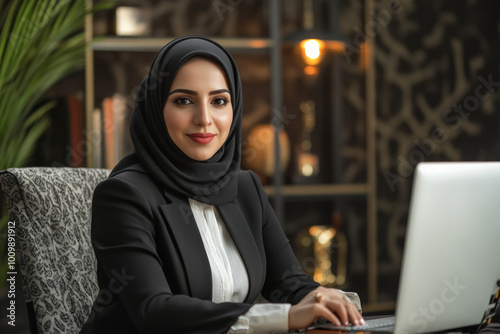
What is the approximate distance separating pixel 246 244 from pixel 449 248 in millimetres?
521

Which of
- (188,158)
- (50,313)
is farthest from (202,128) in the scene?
(50,313)

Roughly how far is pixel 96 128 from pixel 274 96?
33.9 inches

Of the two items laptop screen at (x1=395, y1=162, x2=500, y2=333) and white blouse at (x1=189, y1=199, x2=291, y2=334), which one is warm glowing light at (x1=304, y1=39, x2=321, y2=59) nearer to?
white blouse at (x1=189, y1=199, x2=291, y2=334)

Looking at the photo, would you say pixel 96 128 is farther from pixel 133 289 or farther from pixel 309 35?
pixel 133 289

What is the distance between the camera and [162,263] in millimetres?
1422

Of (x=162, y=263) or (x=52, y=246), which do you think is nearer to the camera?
(x=162, y=263)

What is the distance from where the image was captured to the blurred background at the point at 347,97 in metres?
3.51

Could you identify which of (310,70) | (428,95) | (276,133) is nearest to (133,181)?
(276,133)

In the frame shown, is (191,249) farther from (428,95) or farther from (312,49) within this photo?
(428,95)

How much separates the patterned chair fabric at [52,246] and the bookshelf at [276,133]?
1.54 m

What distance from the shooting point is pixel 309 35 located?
3.48 m

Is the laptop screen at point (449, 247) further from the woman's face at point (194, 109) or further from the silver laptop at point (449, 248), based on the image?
the woman's face at point (194, 109)

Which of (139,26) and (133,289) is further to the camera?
(139,26)

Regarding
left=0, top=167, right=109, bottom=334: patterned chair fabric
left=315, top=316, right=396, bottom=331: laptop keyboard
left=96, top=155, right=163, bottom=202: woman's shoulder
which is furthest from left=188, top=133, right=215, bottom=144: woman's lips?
left=315, top=316, right=396, bottom=331: laptop keyboard
